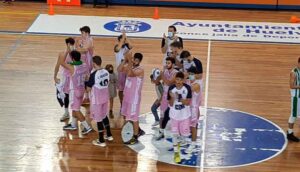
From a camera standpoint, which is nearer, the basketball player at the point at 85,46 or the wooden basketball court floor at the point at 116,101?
the wooden basketball court floor at the point at 116,101

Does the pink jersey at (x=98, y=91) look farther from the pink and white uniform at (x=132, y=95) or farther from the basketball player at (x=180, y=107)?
the basketball player at (x=180, y=107)

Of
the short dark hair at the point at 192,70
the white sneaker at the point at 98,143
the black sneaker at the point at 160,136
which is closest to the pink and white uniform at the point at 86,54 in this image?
the white sneaker at the point at 98,143

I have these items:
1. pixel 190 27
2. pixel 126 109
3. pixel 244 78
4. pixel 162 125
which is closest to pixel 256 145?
pixel 162 125

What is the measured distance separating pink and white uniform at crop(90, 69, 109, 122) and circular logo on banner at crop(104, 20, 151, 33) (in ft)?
24.0

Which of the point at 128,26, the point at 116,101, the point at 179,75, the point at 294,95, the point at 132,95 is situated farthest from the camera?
the point at 128,26

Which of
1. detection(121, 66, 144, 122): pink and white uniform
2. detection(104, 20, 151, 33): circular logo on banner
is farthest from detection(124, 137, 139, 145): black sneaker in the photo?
detection(104, 20, 151, 33): circular logo on banner

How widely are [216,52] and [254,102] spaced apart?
337 cm

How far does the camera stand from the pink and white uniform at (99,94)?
32.3 ft

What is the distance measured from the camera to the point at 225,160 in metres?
9.95

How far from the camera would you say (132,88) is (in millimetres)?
10188

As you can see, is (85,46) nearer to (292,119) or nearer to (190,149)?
(190,149)

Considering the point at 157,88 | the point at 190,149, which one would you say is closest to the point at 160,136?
the point at 190,149

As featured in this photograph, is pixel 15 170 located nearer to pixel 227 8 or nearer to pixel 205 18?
pixel 205 18

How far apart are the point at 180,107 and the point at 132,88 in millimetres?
1101
